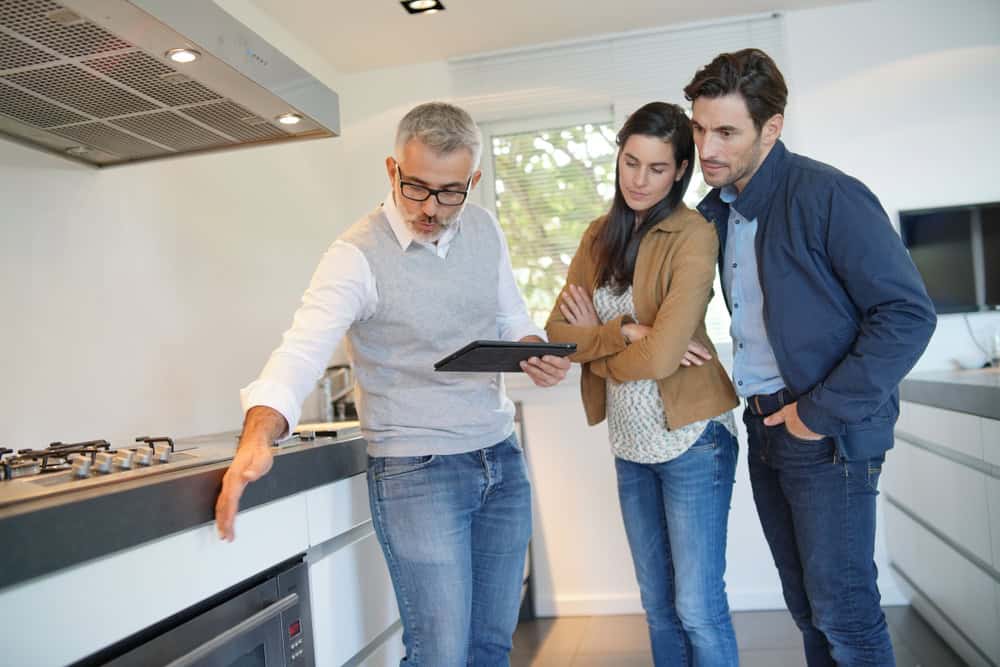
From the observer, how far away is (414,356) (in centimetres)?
171

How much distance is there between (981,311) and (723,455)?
7.21 ft

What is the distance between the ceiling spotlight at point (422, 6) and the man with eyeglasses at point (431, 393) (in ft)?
5.99

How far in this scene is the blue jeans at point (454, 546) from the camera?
5.32 feet

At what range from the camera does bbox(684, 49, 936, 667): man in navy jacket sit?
5.17 ft

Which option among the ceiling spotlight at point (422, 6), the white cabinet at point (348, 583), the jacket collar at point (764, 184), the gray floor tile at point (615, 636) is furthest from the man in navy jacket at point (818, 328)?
the ceiling spotlight at point (422, 6)

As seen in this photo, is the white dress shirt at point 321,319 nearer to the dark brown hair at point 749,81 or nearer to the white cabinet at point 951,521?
the dark brown hair at point 749,81

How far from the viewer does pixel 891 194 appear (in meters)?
3.67

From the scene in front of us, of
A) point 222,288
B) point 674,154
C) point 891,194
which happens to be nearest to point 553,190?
point 891,194

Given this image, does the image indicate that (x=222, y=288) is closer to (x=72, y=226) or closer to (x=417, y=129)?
(x=72, y=226)

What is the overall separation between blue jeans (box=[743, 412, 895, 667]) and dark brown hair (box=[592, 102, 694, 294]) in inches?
19.4

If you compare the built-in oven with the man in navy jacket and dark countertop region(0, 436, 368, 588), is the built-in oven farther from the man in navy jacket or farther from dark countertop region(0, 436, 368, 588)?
the man in navy jacket

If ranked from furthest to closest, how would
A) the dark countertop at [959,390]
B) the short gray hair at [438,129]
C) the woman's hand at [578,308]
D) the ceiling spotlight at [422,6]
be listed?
the ceiling spotlight at [422,6] < the dark countertop at [959,390] < the woman's hand at [578,308] < the short gray hair at [438,129]

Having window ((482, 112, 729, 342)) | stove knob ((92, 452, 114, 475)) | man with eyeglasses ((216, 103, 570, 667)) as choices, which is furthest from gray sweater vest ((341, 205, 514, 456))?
window ((482, 112, 729, 342))

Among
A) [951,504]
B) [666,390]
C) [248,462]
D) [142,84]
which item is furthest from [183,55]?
[951,504]
